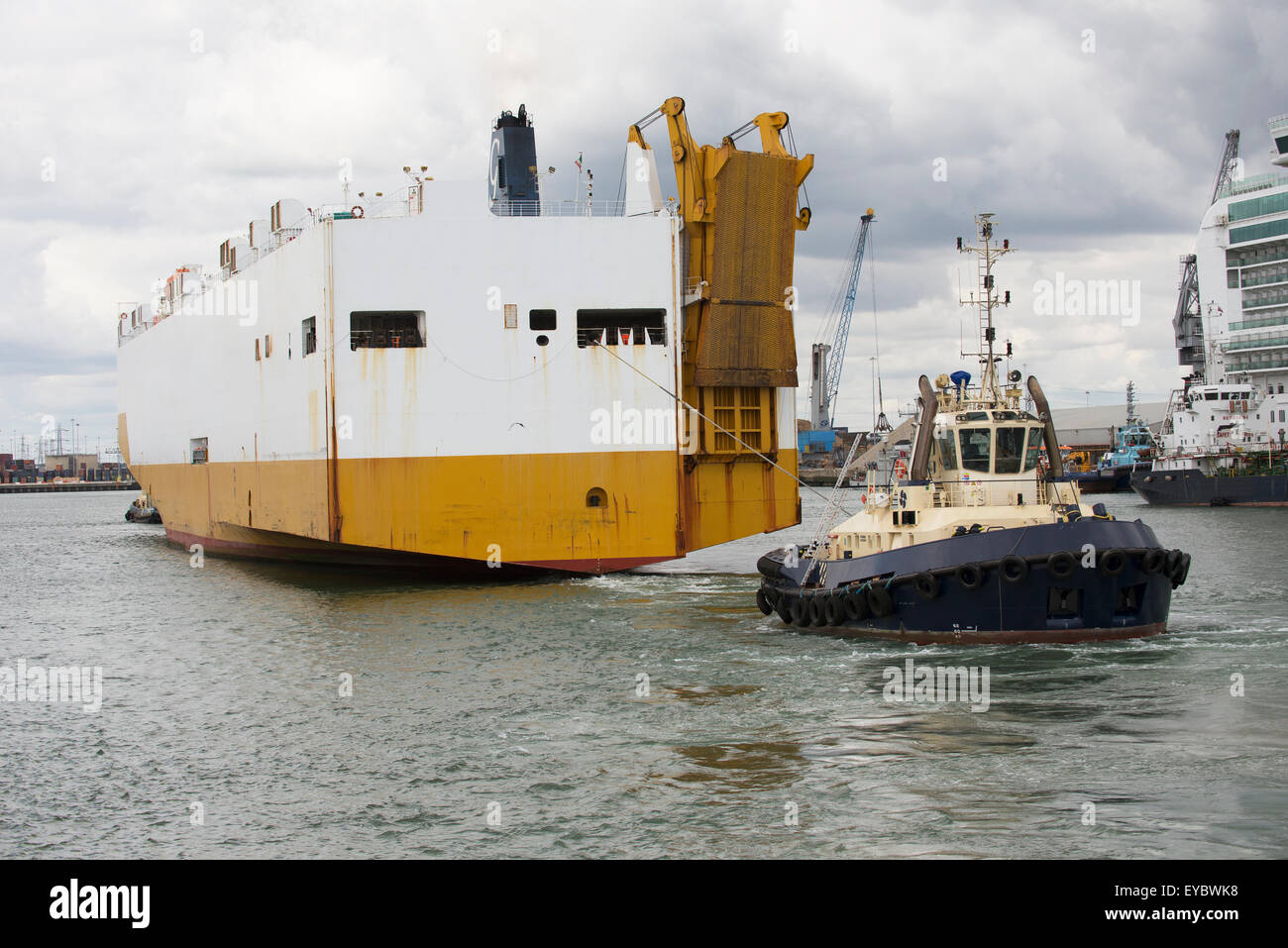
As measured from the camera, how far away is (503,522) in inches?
896

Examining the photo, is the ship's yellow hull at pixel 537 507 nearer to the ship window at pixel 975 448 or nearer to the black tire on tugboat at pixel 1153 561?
the ship window at pixel 975 448

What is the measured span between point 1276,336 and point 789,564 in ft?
182

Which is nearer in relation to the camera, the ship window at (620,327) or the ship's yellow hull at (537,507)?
the ship's yellow hull at (537,507)

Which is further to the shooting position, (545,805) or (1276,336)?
(1276,336)

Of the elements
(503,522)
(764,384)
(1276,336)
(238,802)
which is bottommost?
(238,802)

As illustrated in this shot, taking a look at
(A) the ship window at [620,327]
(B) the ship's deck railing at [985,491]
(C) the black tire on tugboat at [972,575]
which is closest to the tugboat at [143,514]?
(A) the ship window at [620,327]

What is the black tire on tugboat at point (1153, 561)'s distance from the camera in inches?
589

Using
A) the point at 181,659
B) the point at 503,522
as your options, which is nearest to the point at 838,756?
the point at 181,659

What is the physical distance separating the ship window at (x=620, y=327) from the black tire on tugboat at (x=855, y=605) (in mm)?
8287

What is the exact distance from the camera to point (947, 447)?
17.0m

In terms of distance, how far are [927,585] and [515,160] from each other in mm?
17636
